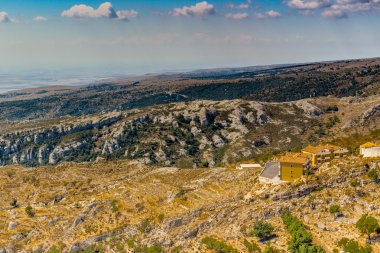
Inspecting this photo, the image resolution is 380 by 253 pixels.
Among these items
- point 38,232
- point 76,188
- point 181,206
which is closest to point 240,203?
point 181,206

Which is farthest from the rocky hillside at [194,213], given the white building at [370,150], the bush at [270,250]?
the white building at [370,150]

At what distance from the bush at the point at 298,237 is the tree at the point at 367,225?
24.7 ft

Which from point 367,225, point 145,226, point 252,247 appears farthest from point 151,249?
point 367,225

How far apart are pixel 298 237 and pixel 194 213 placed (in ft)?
70.9

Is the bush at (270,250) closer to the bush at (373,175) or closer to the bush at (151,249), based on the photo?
the bush at (151,249)

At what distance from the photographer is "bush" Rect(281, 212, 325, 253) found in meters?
59.3

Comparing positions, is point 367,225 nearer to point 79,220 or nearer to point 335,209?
point 335,209

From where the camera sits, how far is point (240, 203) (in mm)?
77500

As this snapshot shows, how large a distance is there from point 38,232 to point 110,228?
53.1 feet

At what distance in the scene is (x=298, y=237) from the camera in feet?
204

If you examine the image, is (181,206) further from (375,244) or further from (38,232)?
(375,244)

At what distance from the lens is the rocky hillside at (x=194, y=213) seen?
6750 cm

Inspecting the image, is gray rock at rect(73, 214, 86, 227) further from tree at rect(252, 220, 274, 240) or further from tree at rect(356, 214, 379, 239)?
tree at rect(356, 214, 379, 239)

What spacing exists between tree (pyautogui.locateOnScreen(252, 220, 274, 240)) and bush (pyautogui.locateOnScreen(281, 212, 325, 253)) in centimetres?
321
